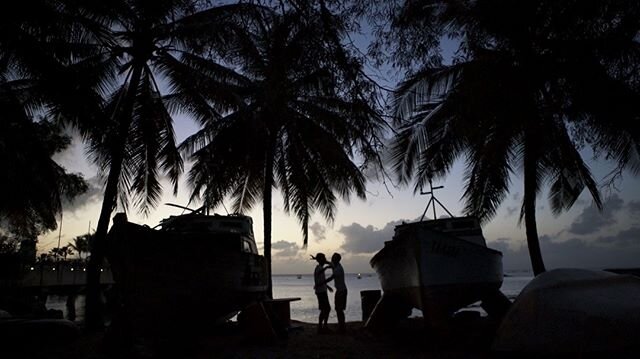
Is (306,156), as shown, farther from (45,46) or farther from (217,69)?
(45,46)

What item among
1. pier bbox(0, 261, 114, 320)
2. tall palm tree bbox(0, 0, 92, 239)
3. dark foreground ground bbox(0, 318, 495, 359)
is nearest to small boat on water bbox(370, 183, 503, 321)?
dark foreground ground bbox(0, 318, 495, 359)

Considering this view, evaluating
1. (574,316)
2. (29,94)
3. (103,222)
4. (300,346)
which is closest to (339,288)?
(300,346)

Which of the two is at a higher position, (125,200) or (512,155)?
(512,155)

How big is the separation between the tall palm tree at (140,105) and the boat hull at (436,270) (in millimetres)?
7768

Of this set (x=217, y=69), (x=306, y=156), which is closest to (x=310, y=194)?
(x=306, y=156)

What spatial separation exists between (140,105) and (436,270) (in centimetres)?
1011

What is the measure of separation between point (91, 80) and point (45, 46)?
115 inches

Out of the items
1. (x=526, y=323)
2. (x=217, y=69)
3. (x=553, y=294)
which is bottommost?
(x=526, y=323)

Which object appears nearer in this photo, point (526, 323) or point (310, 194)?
point (526, 323)

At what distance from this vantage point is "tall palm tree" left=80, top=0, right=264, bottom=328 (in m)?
12.2

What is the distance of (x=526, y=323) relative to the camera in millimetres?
6168

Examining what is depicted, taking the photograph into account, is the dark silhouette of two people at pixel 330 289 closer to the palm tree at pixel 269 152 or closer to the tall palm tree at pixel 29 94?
the palm tree at pixel 269 152

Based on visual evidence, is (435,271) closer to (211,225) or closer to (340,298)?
(340,298)

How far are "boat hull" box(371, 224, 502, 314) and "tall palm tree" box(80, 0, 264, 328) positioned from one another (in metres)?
7.77
